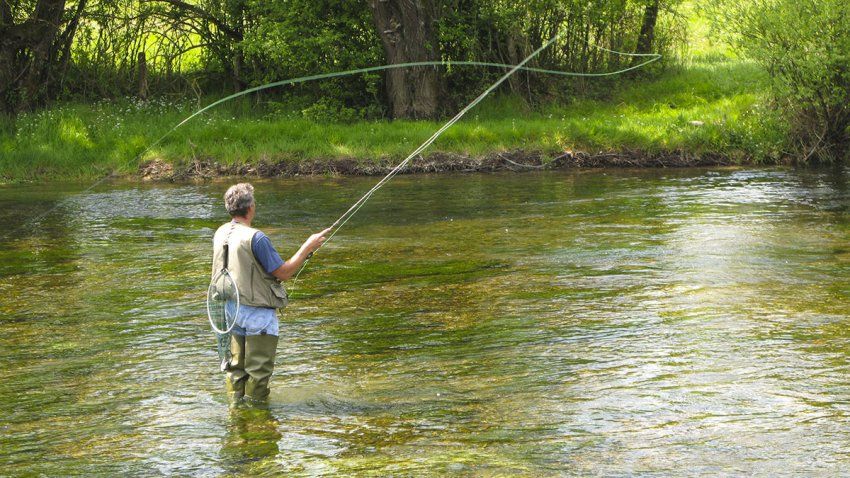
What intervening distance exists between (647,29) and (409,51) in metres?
5.95

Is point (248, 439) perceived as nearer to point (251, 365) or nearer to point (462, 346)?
point (251, 365)

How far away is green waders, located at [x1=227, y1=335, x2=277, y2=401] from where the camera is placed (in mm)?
6477

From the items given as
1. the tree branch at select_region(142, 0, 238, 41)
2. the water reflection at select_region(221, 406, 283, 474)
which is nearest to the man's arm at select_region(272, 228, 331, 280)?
the water reflection at select_region(221, 406, 283, 474)

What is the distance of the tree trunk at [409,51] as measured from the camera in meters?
20.5

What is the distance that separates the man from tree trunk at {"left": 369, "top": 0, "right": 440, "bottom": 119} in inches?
569

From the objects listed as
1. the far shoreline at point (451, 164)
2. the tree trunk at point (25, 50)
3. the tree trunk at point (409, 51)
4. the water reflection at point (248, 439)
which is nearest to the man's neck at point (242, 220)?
the water reflection at point (248, 439)

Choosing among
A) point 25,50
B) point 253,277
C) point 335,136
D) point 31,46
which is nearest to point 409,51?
point 335,136

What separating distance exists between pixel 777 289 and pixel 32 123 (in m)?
14.8

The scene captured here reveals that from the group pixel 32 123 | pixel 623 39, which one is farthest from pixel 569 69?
pixel 32 123

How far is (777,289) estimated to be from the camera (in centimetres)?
943

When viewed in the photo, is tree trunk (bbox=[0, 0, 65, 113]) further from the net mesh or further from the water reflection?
the water reflection

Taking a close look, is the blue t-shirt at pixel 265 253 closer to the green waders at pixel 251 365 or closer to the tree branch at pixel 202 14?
the green waders at pixel 251 365

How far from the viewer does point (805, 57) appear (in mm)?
17203

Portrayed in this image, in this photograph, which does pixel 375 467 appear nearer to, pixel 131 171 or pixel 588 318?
pixel 588 318
